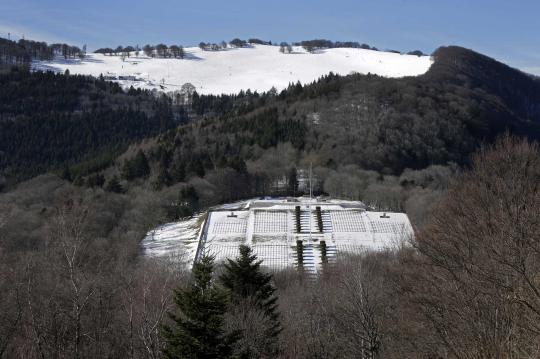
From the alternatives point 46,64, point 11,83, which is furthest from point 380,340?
point 46,64

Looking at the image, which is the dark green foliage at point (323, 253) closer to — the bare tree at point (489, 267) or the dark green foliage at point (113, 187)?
the bare tree at point (489, 267)

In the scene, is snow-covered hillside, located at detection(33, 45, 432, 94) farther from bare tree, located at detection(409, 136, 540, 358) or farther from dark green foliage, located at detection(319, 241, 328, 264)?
bare tree, located at detection(409, 136, 540, 358)

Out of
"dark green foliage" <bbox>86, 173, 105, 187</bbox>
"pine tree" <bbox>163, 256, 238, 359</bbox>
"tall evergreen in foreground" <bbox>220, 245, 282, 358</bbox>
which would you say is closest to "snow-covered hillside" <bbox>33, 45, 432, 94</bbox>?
"dark green foliage" <bbox>86, 173, 105, 187</bbox>

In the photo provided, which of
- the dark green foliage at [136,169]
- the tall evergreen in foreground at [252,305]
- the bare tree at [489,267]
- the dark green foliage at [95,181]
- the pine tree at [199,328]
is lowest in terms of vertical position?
the dark green foliage at [95,181]

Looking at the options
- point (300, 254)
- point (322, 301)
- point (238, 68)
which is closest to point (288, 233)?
point (300, 254)

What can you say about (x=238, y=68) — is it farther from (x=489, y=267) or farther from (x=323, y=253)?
(x=489, y=267)

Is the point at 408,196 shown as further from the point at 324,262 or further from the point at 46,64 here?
the point at 46,64

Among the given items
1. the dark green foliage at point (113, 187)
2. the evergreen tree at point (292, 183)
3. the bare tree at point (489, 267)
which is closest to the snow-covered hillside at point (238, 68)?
the evergreen tree at point (292, 183)
